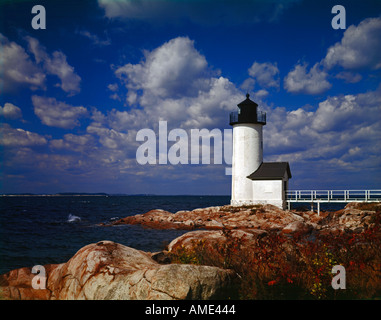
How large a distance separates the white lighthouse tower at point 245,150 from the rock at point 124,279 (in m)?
24.1

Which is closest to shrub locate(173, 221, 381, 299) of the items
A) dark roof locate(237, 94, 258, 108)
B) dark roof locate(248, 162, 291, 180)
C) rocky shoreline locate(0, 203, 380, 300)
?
rocky shoreline locate(0, 203, 380, 300)

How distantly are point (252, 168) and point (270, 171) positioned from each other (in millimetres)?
1742

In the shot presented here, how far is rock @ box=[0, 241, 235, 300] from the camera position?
6605 mm

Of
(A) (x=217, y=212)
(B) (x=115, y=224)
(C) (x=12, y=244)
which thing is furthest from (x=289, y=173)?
(C) (x=12, y=244)

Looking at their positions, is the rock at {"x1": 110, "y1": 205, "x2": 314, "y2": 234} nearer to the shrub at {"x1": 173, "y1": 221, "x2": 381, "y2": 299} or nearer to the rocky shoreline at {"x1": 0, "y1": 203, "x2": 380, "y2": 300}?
the rocky shoreline at {"x1": 0, "y1": 203, "x2": 380, "y2": 300}

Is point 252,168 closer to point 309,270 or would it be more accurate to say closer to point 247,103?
point 247,103

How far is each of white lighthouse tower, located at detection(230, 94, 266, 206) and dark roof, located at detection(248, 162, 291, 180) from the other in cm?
44

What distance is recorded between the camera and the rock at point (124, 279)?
260 inches

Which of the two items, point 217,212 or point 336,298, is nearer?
point 336,298

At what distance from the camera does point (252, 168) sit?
3278 cm

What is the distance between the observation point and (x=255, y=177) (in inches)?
1270

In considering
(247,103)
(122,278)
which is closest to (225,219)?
(247,103)
